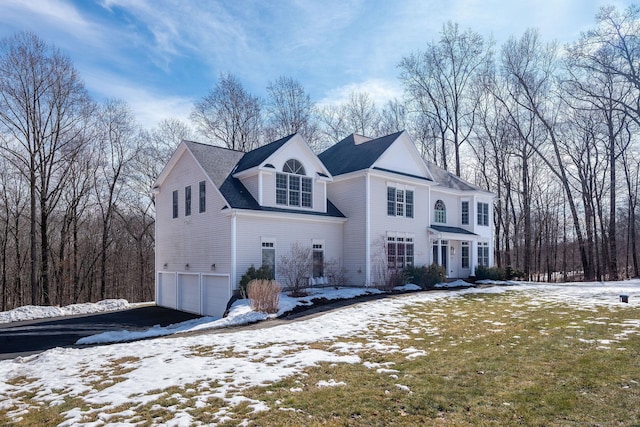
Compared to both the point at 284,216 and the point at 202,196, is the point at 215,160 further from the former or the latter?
the point at 284,216

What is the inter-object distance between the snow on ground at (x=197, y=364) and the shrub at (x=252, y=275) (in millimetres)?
4887

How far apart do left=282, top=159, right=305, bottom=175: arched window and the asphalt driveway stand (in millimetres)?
7794

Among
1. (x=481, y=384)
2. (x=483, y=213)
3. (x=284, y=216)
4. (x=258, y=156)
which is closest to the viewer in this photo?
(x=481, y=384)

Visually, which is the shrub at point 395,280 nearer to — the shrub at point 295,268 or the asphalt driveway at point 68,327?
the shrub at point 295,268

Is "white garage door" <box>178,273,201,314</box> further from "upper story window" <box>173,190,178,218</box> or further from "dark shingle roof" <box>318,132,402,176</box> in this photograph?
"dark shingle roof" <box>318,132,402,176</box>

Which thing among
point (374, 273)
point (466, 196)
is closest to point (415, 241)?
point (374, 273)

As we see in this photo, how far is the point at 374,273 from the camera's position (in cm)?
2034

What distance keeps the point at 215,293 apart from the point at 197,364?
11.2 meters

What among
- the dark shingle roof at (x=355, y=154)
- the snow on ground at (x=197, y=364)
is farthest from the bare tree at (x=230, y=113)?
the snow on ground at (x=197, y=364)

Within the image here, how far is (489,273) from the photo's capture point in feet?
81.5

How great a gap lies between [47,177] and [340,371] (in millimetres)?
25055

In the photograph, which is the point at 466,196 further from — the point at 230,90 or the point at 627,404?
the point at 627,404

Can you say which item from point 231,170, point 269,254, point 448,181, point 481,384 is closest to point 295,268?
point 269,254

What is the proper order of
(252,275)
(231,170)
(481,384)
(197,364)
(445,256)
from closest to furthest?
1. (481,384)
2. (197,364)
3. (252,275)
4. (231,170)
5. (445,256)
